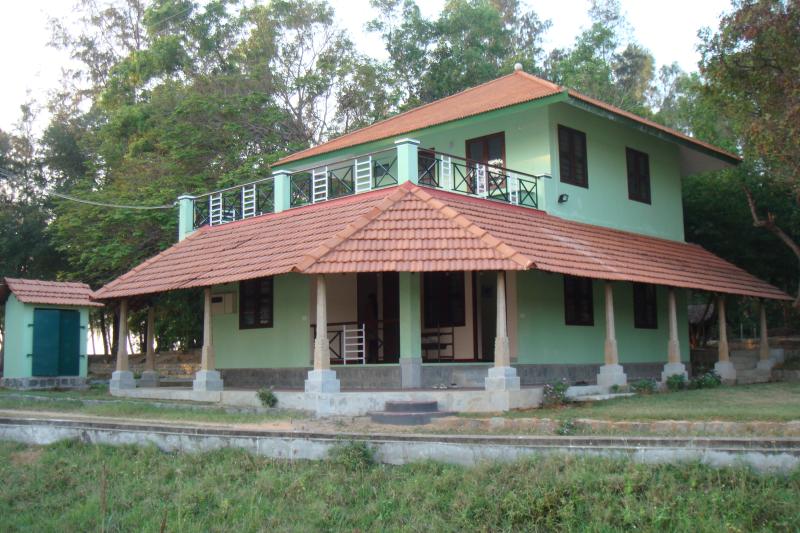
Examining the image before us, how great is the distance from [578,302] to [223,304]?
823 centimetres

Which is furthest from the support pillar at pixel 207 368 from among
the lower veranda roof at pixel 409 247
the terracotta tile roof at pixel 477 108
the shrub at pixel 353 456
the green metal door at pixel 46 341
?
the shrub at pixel 353 456

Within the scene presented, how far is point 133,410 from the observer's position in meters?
15.1

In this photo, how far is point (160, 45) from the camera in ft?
113

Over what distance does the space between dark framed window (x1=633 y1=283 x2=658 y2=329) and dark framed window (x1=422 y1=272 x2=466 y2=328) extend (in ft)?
17.3

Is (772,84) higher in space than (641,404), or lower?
higher

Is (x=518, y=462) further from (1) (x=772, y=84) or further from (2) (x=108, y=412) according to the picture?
(1) (x=772, y=84)

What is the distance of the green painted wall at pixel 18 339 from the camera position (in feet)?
67.3

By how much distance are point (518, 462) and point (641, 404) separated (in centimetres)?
575

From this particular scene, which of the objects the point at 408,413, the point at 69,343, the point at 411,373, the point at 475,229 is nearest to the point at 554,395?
the point at 411,373

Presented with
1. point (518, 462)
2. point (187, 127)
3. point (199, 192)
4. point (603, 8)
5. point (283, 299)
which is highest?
point (603, 8)

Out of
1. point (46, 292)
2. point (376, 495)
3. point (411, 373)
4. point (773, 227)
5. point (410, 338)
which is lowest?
point (376, 495)

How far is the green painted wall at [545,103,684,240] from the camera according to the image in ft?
62.1

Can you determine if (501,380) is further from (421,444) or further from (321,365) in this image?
(421,444)

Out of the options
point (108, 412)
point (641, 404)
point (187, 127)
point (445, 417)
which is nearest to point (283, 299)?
point (108, 412)
